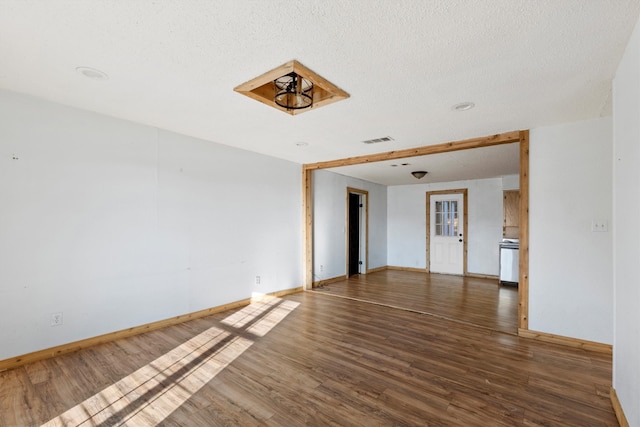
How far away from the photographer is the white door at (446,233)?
24.1ft

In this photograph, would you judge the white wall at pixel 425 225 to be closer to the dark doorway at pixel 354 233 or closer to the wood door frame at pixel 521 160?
the dark doorway at pixel 354 233

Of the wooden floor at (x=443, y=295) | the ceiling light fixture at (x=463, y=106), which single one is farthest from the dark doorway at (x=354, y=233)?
the ceiling light fixture at (x=463, y=106)

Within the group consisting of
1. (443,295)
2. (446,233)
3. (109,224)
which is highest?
(109,224)

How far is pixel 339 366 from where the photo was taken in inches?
104

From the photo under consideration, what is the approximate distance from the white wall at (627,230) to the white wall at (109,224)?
4.17m

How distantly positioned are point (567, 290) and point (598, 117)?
1869 mm

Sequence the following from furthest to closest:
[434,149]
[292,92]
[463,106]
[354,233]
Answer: [354,233] < [434,149] < [463,106] < [292,92]

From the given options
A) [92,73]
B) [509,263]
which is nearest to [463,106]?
[92,73]

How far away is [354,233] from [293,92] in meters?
5.09

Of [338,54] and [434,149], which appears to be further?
[434,149]

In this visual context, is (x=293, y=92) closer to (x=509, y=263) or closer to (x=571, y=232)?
(x=571, y=232)

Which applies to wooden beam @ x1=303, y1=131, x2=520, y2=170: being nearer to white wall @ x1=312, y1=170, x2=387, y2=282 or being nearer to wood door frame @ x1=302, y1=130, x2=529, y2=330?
wood door frame @ x1=302, y1=130, x2=529, y2=330

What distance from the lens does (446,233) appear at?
24.8 ft

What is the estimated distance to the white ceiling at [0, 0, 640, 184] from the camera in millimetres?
1570
